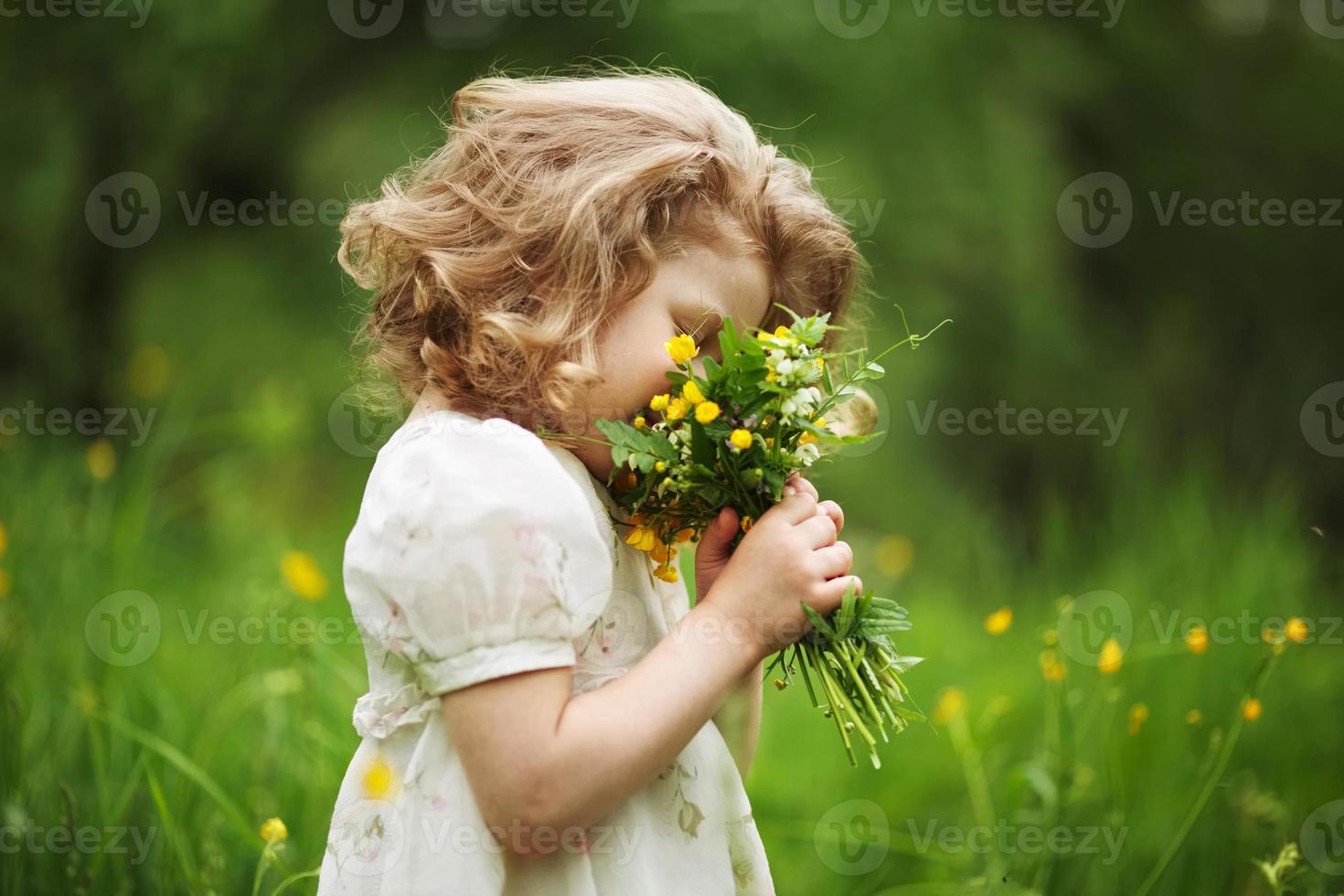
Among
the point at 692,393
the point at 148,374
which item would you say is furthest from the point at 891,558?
the point at 148,374

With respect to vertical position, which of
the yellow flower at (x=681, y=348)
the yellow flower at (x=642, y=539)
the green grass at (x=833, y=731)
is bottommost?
the green grass at (x=833, y=731)

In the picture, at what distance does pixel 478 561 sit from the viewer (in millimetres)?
1326

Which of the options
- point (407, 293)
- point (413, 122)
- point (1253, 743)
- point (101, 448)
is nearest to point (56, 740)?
point (101, 448)

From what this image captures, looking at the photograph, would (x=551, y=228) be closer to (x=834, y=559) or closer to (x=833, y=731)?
(x=834, y=559)

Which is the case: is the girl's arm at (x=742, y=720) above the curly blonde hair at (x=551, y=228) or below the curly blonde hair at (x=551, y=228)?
below

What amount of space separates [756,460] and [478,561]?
1.32 feet

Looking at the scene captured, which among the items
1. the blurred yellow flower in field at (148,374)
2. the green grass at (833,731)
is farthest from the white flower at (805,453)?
the blurred yellow flower in field at (148,374)

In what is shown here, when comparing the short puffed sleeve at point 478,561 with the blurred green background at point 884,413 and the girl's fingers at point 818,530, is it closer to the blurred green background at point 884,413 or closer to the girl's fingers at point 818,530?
the girl's fingers at point 818,530

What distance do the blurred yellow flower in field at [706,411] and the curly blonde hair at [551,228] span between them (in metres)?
0.17

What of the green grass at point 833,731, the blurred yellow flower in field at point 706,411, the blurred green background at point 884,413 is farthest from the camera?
the blurred green background at point 884,413

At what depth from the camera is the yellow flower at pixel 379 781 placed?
146 centimetres

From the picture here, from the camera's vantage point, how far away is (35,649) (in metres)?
2.47

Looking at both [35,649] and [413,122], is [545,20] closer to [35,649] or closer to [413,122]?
[413,122]

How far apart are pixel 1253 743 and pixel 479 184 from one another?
2.40m
